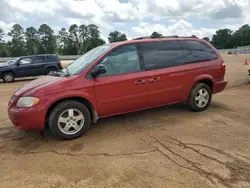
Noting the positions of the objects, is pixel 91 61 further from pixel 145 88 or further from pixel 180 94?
pixel 180 94

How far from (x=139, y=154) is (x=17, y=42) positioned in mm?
86505

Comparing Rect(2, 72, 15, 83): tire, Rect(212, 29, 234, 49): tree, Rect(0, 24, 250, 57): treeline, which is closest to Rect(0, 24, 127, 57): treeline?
Rect(0, 24, 250, 57): treeline

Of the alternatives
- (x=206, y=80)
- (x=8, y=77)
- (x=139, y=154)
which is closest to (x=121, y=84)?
(x=139, y=154)

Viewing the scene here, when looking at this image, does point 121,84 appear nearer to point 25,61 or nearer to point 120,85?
point 120,85

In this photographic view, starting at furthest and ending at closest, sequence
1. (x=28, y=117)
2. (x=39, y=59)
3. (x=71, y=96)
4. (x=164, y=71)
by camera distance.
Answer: (x=39, y=59) < (x=164, y=71) < (x=71, y=96) < (x=28, y=117)

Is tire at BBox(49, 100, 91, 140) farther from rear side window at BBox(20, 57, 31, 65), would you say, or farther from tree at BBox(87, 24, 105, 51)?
tree at BBox(87, 24, 105, 51)

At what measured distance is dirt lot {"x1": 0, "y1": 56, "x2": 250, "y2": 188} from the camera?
3.01 meters

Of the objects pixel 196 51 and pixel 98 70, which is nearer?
pixel 98 70

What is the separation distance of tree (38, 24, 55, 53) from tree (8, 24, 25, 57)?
6019 mm

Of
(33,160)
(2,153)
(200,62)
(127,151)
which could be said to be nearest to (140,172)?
(127,151)

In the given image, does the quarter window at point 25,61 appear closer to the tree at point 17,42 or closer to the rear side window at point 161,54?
the rear side window at point 161,54

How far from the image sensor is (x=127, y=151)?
378cm

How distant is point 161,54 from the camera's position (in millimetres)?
5172

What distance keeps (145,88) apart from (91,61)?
122 cm
